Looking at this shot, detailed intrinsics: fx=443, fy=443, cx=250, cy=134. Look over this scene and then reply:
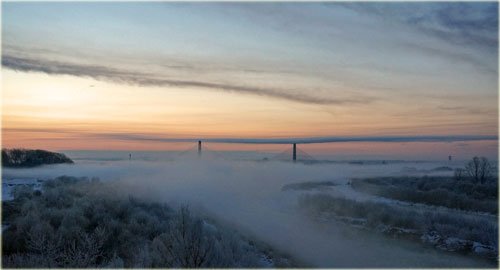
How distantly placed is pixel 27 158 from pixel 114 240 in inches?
1869

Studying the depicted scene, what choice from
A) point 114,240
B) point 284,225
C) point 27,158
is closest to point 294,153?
point 27,158

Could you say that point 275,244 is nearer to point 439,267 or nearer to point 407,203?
point 439,267

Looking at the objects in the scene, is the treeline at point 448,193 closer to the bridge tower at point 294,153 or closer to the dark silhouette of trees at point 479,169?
the dark silhouette of trees at point 479,169

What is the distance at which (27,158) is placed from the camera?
187ft

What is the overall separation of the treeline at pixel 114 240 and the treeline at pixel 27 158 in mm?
35769

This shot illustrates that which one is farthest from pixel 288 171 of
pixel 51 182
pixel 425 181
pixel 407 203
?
pixel 51 182

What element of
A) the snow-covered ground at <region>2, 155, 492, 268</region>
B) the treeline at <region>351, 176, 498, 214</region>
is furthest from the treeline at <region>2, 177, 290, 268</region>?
the treeline at <region>351, 176, 498, 214</region>

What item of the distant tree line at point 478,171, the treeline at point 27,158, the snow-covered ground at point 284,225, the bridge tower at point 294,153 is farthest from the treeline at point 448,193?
the treeline at point 27,158

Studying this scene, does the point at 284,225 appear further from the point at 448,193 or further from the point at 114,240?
the point at 448,193

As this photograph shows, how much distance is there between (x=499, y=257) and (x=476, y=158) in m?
39.8

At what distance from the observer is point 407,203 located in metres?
33.2

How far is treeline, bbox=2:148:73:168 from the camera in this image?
54216mm

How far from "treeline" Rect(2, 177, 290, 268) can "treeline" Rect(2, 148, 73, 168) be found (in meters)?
35.8

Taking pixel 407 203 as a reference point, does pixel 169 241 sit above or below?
above
